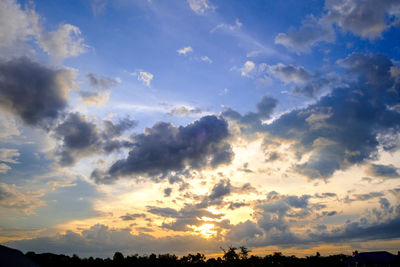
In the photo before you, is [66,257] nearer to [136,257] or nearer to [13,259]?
[136,257]

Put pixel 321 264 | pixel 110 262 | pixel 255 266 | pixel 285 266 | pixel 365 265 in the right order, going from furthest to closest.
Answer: pixel 321 264
pixel 285 266
pixel 365 265
pixel 255 266
pixel 110 262

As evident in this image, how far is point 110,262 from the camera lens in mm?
57188

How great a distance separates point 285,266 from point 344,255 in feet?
240

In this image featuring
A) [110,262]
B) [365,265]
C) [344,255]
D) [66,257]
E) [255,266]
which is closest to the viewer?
[66,257]

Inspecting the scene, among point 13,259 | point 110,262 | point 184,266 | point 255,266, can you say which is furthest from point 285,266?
point 13,259

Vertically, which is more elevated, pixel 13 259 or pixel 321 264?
pixel 13 259

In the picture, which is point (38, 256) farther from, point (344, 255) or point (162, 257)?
point (344, 255)

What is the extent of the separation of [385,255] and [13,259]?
99113mm

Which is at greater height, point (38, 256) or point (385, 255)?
point (38, 256)

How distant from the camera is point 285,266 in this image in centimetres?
9169

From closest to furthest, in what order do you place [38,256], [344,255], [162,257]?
[38,256] < [162,257] < [344,255]

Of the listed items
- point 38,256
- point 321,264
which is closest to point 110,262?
point 38,256

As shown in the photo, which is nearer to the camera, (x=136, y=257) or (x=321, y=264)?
(x=136, y=257)

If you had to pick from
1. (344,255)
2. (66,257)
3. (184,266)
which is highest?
(66,257)
